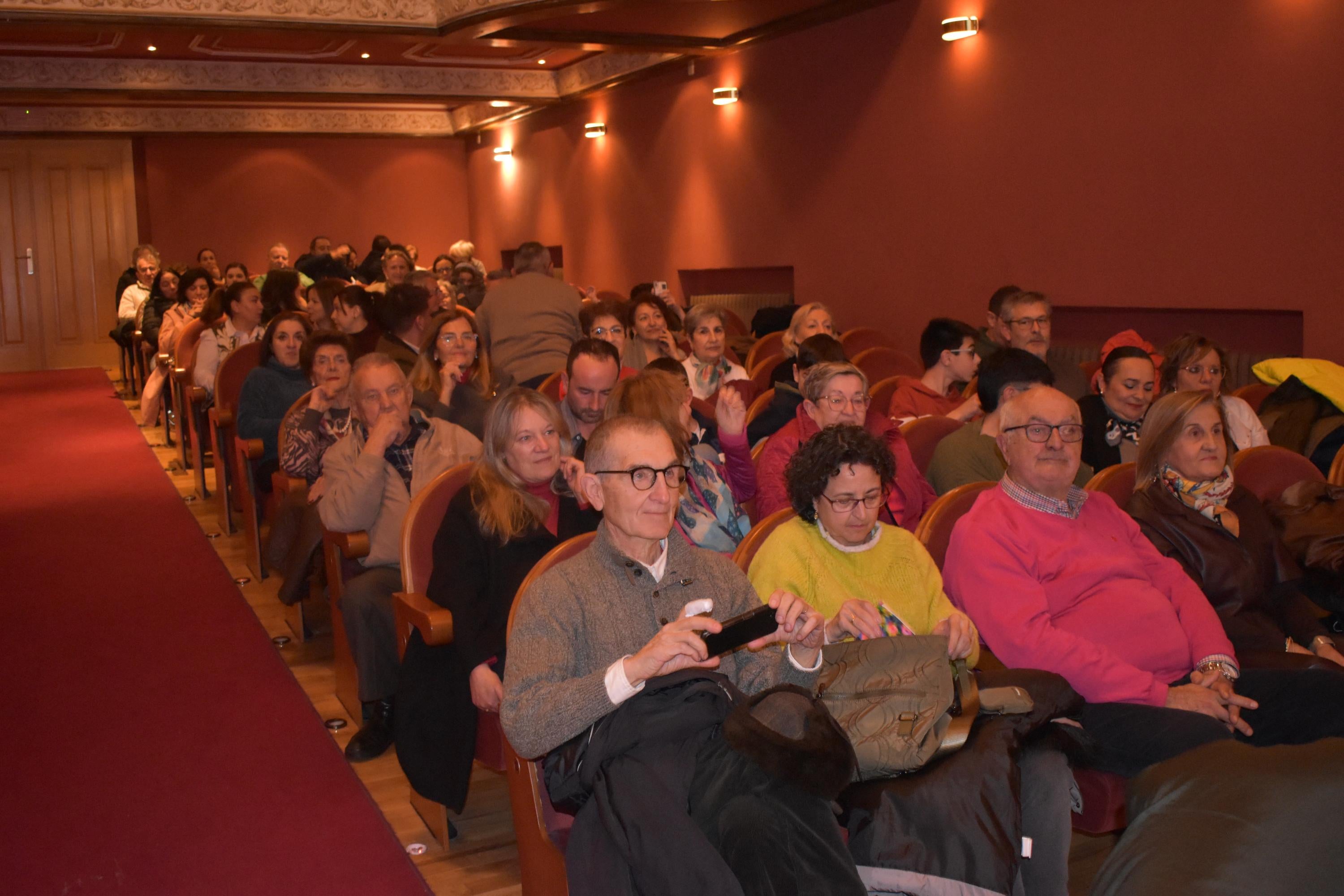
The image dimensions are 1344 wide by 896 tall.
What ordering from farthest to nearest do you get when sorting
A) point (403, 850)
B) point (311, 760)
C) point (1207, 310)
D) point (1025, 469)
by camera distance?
1. point (1207, 310)
2. point (311, 760)
3. point (403, 850)
4. point (1025, 469)

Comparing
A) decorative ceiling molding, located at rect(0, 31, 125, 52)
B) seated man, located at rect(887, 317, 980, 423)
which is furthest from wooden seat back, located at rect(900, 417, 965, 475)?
decorative ceiling molding, located at rect(0, 31, 125, 52)

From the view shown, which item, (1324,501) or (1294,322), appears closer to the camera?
(1324,501)

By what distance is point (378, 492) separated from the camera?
3.45 metres

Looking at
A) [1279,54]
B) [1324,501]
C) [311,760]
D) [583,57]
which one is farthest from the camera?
[583,57]

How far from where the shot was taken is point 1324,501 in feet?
10.3

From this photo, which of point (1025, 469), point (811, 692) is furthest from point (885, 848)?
point (1025, 469)

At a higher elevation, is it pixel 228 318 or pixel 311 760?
pixel 228 318

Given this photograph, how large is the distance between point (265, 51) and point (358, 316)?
721cm

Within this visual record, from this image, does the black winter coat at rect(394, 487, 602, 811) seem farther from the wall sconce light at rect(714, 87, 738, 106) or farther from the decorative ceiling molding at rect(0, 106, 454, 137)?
the decorative ceiling molding at rect(0, 106, 454, 137)

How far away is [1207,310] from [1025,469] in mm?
3997

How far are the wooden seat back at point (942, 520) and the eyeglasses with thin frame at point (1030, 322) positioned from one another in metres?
2.71

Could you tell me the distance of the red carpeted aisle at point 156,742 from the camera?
2775 mm

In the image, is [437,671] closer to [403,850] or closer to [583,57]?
[403,850]

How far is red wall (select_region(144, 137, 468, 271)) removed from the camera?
1483cm
